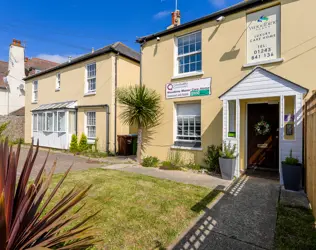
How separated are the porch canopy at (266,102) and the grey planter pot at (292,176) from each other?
472 millimetres

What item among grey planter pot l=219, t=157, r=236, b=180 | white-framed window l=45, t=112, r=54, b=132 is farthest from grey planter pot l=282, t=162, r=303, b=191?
white-framed window l=45, t=112, r=54, b=132

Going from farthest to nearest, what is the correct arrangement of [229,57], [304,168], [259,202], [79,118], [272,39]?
[79,118]
[229,57]
[272,39]
[304,168]
[259,202]

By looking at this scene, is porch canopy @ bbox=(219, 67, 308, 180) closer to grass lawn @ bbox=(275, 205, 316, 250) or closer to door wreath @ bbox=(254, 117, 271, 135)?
door wreath @ bbox=(254, 117, 271, 135)

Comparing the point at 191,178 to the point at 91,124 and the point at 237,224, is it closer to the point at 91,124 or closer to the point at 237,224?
the point at 237,224

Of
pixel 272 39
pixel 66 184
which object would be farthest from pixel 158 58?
pixel 66 184

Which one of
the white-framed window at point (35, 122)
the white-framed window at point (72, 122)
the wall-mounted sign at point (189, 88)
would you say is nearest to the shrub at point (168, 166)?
the wall-mounted sign at point (189, 88)

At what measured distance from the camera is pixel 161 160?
9.22 m

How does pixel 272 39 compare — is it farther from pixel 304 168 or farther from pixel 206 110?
pixel 304 168

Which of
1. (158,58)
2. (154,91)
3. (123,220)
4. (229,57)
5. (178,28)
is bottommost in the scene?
(123,220)

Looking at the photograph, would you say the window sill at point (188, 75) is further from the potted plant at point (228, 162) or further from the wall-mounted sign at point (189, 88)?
the potted plant at point (228, 162)

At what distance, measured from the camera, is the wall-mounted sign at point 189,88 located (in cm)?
797

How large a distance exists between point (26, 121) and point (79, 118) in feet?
27.6

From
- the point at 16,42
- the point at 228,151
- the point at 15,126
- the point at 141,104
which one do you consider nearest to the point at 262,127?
the point at 228,151

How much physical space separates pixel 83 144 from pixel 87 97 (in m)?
3.20
